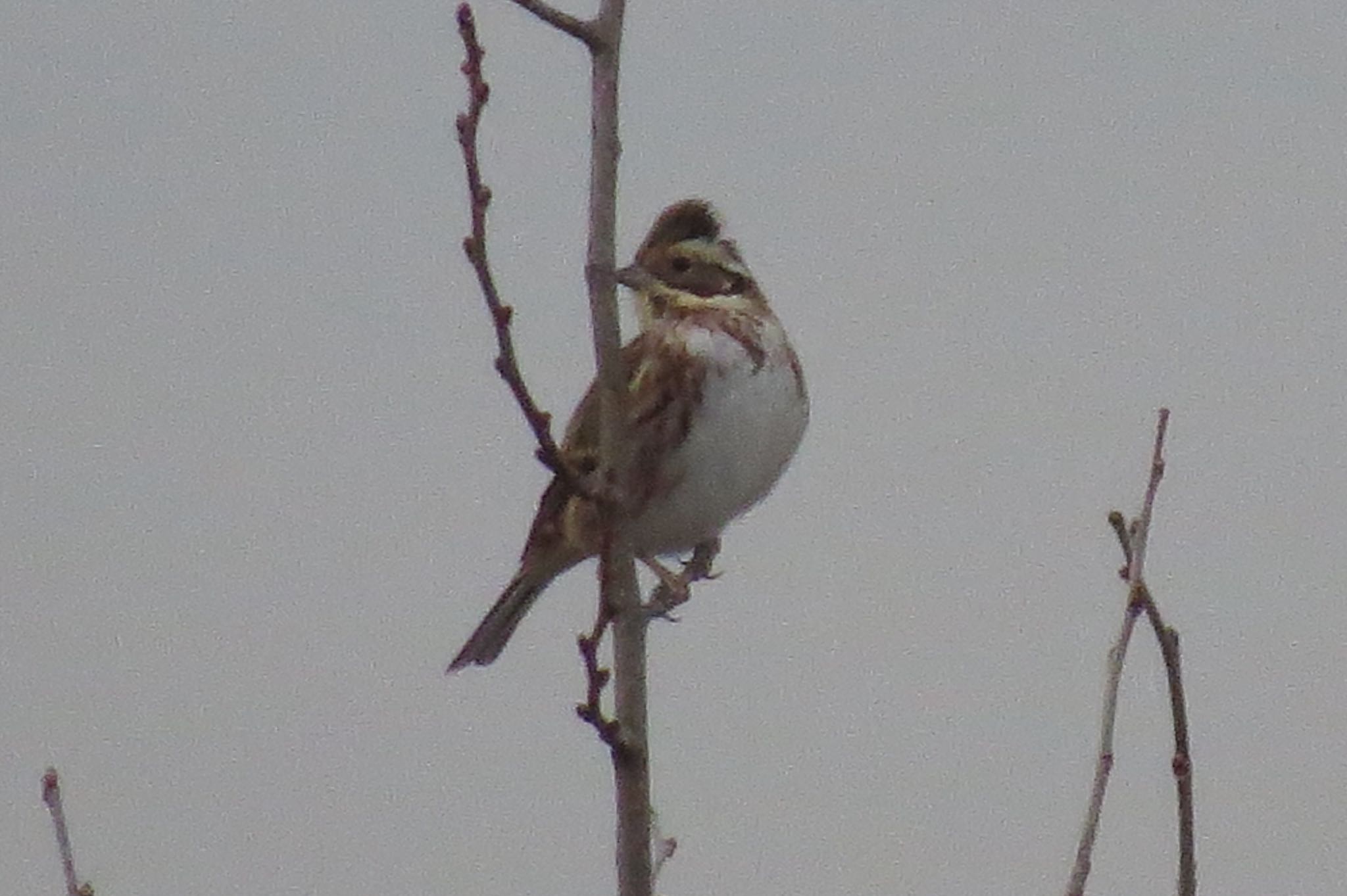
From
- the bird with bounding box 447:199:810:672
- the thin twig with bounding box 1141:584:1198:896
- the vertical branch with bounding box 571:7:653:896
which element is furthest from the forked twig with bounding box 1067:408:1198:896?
the bird with bounding box 447:199:810:672

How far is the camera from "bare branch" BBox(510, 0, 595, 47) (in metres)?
3.80

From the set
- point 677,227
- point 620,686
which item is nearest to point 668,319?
point 677,227

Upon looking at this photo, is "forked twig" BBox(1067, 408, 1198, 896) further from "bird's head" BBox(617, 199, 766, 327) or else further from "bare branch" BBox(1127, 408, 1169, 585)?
"bird's head" BBox(617, 199, 766, 327)

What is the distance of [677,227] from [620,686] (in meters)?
2.71

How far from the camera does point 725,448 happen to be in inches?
247

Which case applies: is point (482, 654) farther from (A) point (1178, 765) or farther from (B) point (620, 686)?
(A) point (1178, 765)

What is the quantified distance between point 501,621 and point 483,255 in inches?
138

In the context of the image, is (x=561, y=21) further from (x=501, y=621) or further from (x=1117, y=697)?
(x=501, y=621)

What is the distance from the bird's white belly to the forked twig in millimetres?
2208

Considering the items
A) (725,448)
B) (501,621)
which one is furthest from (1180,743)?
(501,621)

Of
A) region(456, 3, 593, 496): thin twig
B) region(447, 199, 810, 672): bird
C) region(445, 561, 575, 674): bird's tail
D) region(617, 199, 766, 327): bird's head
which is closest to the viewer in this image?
region(456, 3, 593, 496): thin twig

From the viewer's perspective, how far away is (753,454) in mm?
6324

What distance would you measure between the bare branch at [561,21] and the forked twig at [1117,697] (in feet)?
3.89

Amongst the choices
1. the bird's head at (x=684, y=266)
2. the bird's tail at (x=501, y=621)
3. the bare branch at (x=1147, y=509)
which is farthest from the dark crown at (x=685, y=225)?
the bare branch at (x=1147, y=509)
